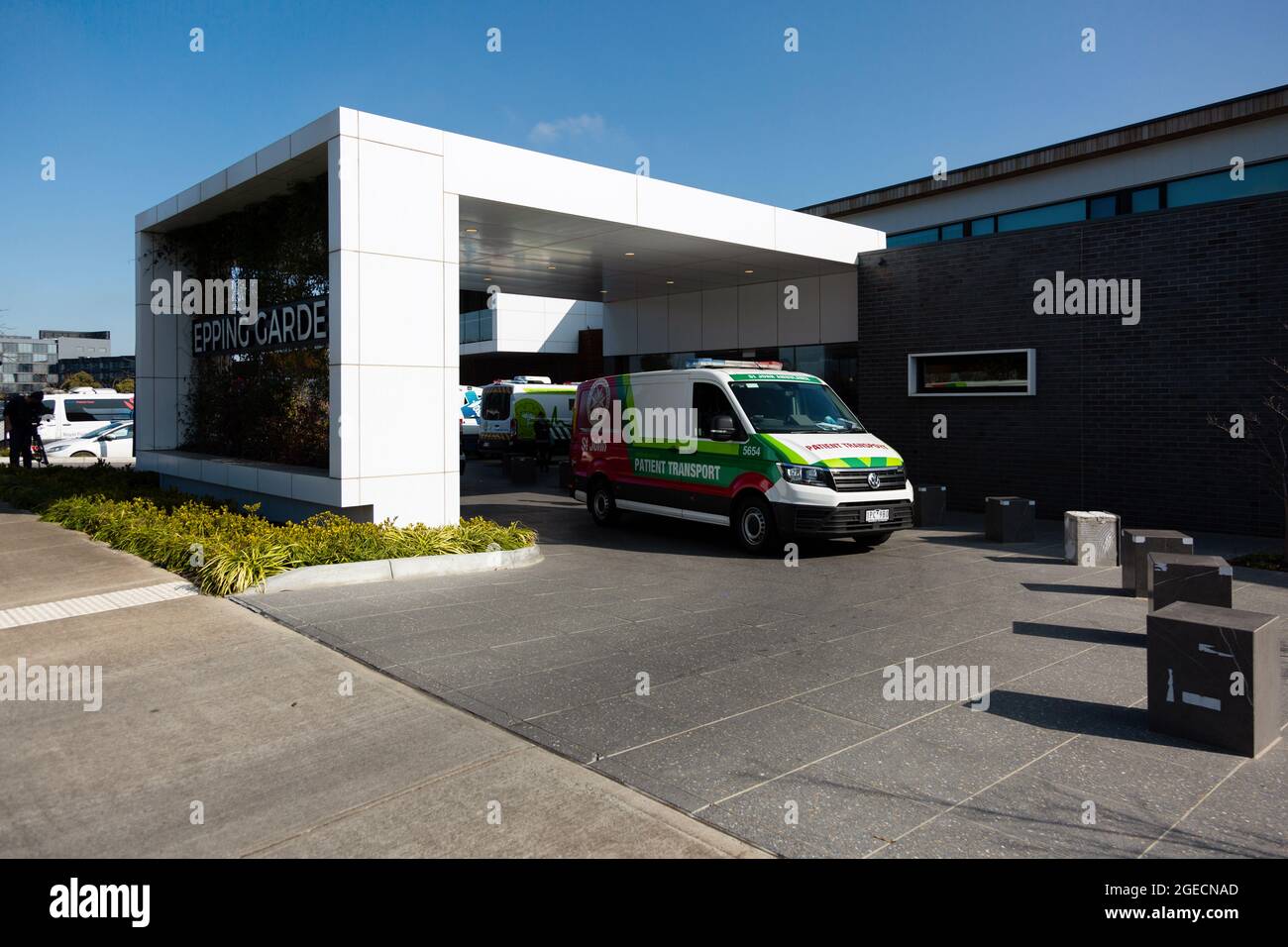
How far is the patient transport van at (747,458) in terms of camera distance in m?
10.7

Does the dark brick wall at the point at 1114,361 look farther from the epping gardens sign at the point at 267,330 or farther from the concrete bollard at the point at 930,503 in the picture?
the epping gardens sign at the point at 267,330

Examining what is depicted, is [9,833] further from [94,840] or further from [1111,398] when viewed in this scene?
[1111,398]

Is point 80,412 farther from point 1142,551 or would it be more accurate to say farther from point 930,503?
point 1142,551

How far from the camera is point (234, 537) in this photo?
32.2 feet

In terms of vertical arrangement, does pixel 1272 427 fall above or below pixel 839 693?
above

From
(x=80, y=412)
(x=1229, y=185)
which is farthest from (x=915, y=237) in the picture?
(x=80, y=412)

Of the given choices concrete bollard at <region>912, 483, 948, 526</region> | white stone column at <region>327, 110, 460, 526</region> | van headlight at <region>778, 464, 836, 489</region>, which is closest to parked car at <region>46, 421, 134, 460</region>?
white stone column at <region>327, 110, 460, 526</region>

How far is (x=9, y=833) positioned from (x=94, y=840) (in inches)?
15.8

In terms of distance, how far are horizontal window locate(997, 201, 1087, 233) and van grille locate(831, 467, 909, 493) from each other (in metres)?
11.4

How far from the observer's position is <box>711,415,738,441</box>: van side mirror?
36.7 ft

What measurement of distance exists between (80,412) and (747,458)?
92.9 feet
